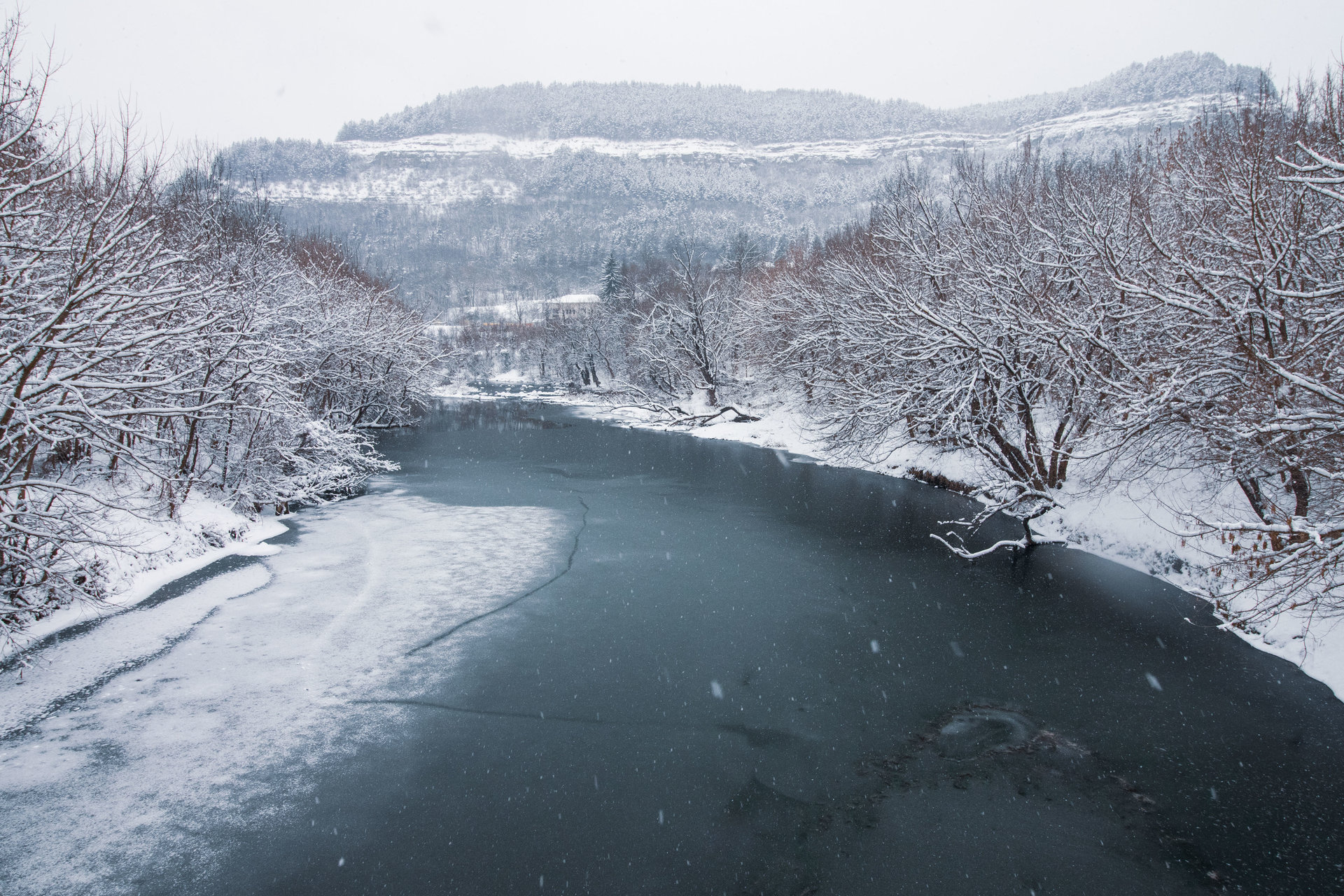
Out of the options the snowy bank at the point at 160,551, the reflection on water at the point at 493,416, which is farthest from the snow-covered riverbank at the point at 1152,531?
the reflection on water at the point at 493,416

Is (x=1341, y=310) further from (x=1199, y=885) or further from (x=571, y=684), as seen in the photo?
(x=571, y=684)

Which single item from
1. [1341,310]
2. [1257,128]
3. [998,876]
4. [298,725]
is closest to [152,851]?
[298,725]

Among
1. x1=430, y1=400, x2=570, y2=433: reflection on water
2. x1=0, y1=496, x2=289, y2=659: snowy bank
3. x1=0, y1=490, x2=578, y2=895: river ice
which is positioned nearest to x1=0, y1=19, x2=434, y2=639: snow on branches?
x1=0, y1=496, x2=289, y2=659: snowy bank

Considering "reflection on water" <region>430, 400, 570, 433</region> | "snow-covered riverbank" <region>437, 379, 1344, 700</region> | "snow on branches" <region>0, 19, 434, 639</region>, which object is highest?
"snow on branches" <region>0, 19, 434, 639</region>

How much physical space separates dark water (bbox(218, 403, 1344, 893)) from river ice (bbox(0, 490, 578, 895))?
672mm

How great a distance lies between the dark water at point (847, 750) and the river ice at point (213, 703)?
26.5 inches

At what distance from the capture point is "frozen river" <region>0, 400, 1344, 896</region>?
19.0 ft

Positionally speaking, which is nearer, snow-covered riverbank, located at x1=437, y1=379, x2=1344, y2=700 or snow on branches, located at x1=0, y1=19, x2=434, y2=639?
snow on branches, located at x1=0, y1=19, x2=434, y2=639

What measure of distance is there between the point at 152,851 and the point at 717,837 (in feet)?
16.1

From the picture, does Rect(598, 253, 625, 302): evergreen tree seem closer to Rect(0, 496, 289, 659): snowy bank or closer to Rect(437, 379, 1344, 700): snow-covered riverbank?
Rect(437, 379, 1344, 700): snow-covered riverbank

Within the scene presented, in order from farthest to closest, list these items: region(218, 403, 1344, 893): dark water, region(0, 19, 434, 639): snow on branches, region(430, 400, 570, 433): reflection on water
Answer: region(430, 400, 570, 433): reflection on water < region(0, 19, 434, 639): snow on branches < region(218, 403, 1344, 893): dark water

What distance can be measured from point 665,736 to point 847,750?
2.07m

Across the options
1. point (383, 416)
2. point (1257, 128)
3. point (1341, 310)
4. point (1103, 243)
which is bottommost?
point (383, 416)

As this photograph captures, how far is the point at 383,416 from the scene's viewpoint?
40.2m
